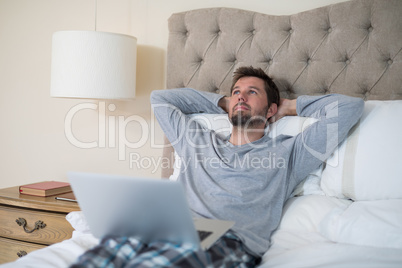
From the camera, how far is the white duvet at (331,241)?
114cm

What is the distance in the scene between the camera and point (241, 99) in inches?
70.8

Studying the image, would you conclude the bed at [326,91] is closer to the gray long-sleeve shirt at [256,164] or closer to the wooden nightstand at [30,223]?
the gray long-sleeve shirt at [256,164]

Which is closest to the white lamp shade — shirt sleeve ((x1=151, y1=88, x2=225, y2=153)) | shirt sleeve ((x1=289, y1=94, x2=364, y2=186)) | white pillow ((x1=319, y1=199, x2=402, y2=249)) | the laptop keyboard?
shirt sleeve ((x1=151, y1=88, x2=225, y2=153))

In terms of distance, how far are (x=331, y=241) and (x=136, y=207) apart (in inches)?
25.7

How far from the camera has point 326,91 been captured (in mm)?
1869

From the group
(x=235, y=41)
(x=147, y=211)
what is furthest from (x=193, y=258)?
(x=235, y=41)

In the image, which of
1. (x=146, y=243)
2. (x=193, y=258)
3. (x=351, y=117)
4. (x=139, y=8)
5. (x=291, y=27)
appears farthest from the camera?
(x=139, y=8)

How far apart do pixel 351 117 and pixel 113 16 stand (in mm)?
1510

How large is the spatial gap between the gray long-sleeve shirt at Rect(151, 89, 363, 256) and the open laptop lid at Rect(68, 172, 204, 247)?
0.33 m

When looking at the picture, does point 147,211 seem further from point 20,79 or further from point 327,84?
point 20,79

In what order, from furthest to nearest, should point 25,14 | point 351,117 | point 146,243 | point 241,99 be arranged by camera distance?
point 25,14 → point 241,99 → point 351,117 → point 146,243
